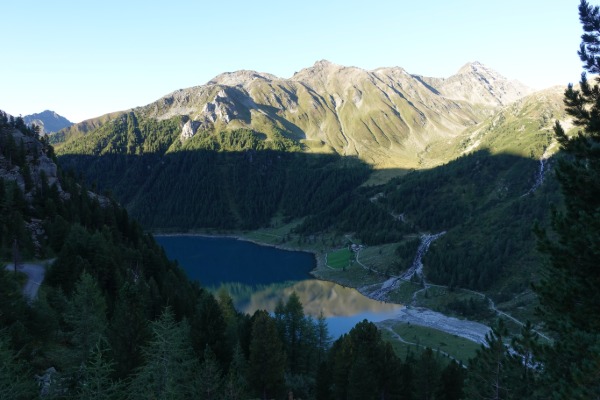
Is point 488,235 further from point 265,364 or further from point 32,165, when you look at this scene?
point 32,165

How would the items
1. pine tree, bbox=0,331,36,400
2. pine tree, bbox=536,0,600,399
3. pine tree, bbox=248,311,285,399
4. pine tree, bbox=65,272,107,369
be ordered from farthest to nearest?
pine tree, bbox=248,311,285,399, pine tree, bbox=65,272,107,369, pine tree, bbox=0,331,36,400, pine tree, bbox=536,0,600,399

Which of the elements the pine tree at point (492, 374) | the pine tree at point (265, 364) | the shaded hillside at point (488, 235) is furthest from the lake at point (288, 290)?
the pine tree at point (492, 374)

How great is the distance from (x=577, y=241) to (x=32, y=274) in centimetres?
6500

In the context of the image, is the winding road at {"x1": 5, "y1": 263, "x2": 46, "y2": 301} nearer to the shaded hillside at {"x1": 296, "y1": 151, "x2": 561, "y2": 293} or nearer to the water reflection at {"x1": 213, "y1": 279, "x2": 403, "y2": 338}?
the water reflection at {"x1": 213, "y1": 279, "x2": 403, "y2": 338}

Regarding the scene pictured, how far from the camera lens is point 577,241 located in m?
15.8

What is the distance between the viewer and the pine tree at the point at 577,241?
1560 cm

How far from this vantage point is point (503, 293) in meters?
118

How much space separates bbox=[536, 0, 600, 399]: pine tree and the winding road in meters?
56.0

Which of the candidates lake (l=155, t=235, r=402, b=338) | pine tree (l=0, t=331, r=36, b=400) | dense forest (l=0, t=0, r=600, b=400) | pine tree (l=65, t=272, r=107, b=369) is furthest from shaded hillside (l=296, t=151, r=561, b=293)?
pine tree (l=0, t=331, r=36, b=400)

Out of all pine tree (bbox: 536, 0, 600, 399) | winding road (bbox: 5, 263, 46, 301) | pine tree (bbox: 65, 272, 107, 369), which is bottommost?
winding road (bbox: 5, 263, 46, 301)

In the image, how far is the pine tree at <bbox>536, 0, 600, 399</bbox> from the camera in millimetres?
15602

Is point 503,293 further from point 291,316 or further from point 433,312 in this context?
point 291,316

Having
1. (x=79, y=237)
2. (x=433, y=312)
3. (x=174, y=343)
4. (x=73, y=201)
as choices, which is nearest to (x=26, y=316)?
(x=174, y=343)

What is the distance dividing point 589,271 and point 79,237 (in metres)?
63.4
